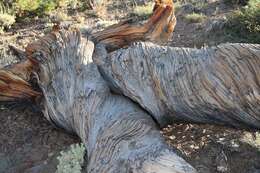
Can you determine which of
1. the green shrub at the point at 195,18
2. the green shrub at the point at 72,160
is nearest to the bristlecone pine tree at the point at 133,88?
the green shrub at the point at 72,160

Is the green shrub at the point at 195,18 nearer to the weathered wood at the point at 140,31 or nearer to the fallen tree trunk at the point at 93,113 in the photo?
the weathered wood at the point at 140,31

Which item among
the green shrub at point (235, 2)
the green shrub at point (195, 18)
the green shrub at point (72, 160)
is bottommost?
the green shrub at point (72, 160)

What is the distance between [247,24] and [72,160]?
3.60 m

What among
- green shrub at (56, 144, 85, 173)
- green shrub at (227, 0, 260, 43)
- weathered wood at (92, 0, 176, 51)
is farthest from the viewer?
green shrub at (227, 0, 260, 43)

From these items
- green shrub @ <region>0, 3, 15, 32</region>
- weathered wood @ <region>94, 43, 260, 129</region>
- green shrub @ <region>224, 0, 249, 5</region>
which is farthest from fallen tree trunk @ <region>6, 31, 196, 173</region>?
green shrub @ <region>224, 0, 249, 5</region>

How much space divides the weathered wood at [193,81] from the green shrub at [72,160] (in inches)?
28.6

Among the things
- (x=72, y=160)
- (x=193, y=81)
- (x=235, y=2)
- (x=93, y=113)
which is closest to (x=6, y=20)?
(x=235, y=2)

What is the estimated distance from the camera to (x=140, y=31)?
609cm

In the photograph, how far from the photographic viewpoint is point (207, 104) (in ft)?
14.7

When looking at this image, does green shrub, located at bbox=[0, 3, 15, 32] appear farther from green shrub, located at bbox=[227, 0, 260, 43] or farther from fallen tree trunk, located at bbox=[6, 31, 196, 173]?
Answer: green shrub, located at bbox=[227, 0, 260, 43]

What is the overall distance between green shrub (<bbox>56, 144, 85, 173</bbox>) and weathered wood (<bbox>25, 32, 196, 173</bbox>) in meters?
0.11

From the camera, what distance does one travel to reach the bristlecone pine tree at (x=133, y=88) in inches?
167

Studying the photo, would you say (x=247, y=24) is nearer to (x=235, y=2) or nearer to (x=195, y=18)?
(x=195, y=18)

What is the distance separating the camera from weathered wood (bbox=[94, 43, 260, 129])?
4305 millimetres
